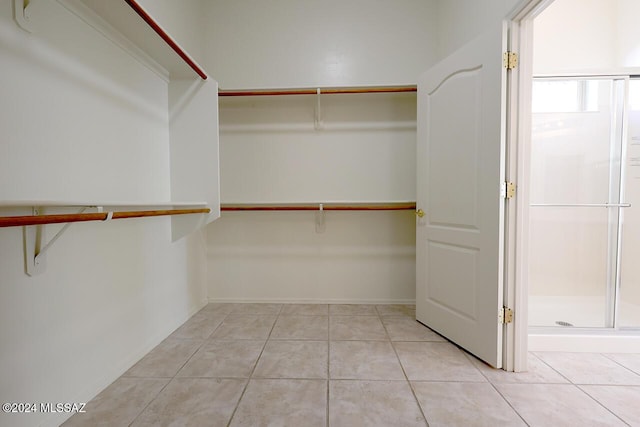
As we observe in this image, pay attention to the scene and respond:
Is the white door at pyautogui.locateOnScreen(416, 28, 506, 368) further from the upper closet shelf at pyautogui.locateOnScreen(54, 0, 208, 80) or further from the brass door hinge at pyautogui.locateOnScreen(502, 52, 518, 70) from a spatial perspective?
the upper closet shelf at pyautogui.locateOnScreen(54, 0, 208, 80)

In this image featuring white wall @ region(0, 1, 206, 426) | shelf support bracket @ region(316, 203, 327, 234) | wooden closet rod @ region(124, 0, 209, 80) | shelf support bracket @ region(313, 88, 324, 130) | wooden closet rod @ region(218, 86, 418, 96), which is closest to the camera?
white wall @ region(0, 1, 206, 426)

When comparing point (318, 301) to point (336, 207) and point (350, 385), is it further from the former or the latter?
point (350, 385)

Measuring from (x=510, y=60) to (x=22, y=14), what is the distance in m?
2.22

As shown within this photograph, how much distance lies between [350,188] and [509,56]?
1.44m

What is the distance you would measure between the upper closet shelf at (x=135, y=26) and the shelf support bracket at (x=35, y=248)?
925 mm

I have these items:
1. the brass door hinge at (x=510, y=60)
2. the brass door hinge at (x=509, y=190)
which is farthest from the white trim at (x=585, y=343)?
the brass door hinge at (x=510, y=60)

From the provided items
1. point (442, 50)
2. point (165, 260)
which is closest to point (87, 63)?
point (165, 260)

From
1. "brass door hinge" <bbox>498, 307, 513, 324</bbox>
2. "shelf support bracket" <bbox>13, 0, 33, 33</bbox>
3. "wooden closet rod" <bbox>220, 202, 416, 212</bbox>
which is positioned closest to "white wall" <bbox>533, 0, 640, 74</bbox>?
"wooden closet rod" <bbox>220, 202, 416, 212</bbox>

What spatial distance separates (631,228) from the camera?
2.14m

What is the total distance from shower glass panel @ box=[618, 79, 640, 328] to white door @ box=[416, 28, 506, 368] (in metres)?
1.30

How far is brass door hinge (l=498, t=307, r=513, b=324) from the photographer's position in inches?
62.6

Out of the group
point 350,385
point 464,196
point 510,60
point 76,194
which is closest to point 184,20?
point 76,194

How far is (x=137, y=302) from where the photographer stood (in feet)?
5.60

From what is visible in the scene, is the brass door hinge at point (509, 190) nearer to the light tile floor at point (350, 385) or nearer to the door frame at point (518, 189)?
the door frame at point (518, 189)
